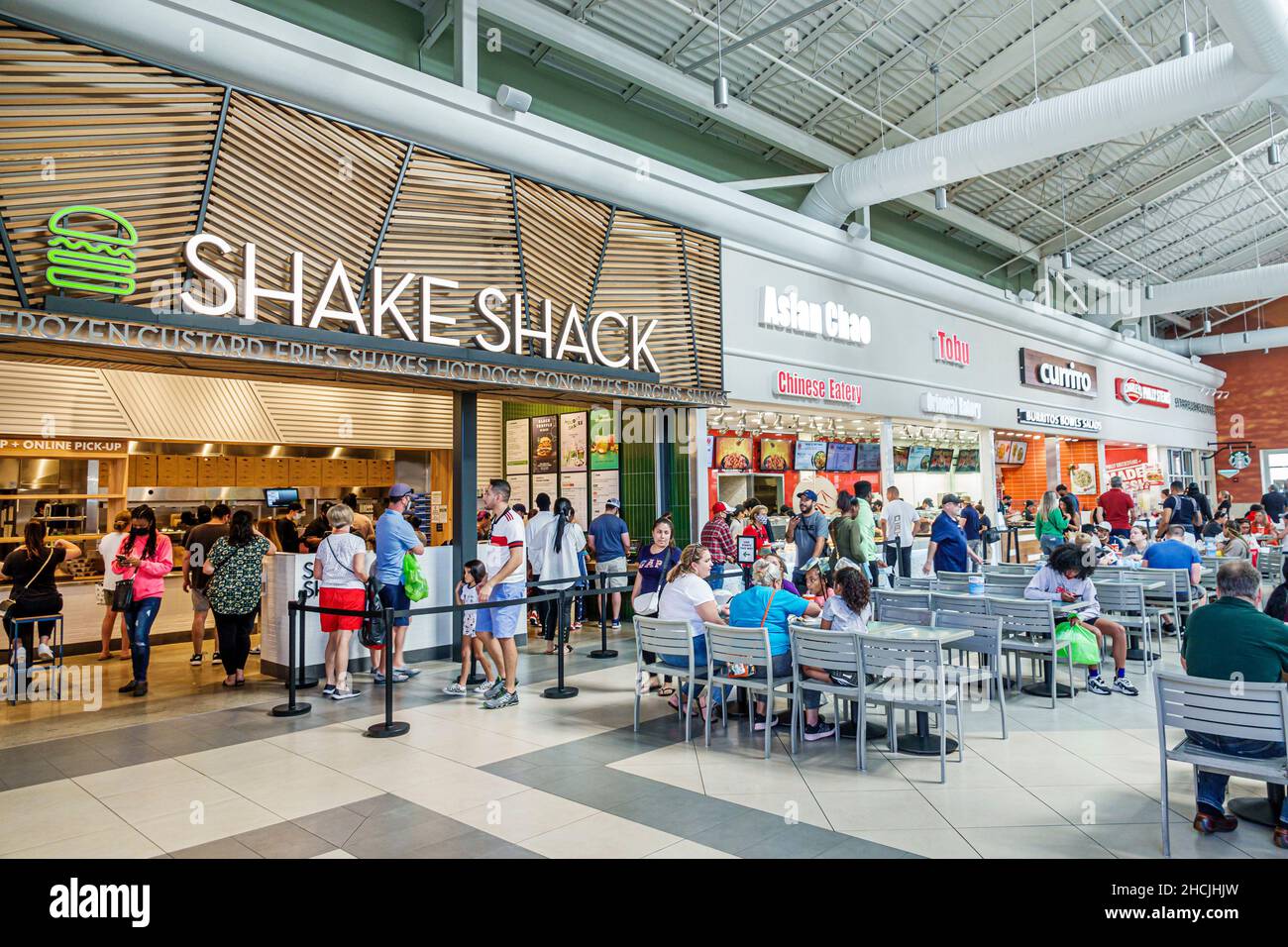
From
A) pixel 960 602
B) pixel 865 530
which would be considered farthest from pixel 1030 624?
pixel 865 530

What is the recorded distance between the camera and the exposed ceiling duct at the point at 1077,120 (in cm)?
880

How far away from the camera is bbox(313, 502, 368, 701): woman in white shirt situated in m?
6.66

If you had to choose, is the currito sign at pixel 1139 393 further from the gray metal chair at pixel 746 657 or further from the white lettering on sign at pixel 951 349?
the gray metal chair at pixel 746 657

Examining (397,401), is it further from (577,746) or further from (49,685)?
(577,746)

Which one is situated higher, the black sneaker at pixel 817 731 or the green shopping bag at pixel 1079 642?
the green shopping bag at pixel 1079 642

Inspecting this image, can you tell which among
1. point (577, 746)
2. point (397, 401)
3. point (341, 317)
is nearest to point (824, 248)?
point (397, 401)

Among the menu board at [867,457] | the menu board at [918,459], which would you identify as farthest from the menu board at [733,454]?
the menu board at [918,459]

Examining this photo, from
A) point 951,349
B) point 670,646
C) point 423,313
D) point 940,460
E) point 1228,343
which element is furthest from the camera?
point 1228,343

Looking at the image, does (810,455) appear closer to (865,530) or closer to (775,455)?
(775,455)

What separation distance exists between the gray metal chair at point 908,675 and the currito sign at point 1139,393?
2141cm

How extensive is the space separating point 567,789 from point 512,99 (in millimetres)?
6783

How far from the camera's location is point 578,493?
1187 cm

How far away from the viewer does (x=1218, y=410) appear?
2914cm
